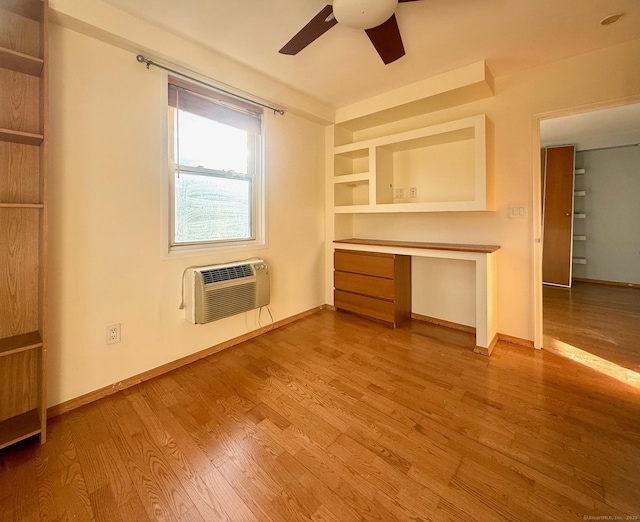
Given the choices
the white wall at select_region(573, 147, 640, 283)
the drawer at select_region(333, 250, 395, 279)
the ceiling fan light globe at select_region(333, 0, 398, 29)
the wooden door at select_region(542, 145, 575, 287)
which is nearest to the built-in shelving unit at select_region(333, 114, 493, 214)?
the drawer at select_region(333, 250, 395, 279)

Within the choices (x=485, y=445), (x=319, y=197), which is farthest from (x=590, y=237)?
(x=485, y=445)

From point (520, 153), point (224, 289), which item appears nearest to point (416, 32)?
point (520, 153)

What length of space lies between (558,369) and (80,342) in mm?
3448

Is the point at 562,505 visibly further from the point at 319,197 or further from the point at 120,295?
the point at 319,197

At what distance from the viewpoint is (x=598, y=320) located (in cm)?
325

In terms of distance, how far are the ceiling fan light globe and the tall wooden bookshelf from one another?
1524 mm

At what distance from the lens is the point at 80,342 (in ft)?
6.06

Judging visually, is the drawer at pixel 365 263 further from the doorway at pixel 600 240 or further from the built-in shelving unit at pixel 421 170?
the doorway at pixel 600 240

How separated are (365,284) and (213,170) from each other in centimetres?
195

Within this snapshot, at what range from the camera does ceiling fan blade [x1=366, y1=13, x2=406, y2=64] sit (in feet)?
5.55

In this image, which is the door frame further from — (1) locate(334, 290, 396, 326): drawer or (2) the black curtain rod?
(2) the black curtain rod

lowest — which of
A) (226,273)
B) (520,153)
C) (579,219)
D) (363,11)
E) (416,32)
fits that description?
(226,273)

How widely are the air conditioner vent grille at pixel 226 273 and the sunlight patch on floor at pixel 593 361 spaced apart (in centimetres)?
281

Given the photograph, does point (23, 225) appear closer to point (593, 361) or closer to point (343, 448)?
point (343, 448)
